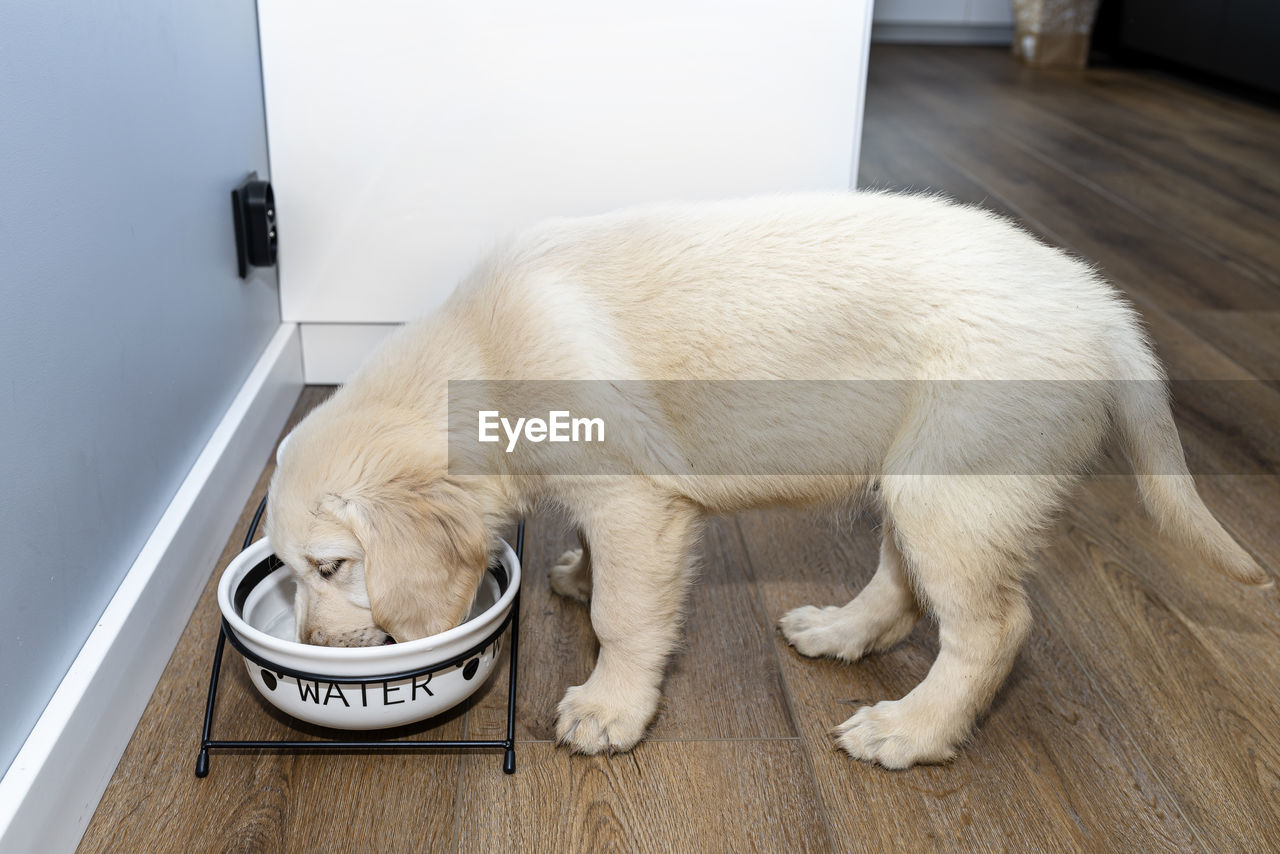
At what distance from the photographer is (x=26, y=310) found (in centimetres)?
124

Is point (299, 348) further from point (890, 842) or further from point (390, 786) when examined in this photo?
point (890, 842)

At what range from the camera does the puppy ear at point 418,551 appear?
128 cm

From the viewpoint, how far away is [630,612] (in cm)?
143

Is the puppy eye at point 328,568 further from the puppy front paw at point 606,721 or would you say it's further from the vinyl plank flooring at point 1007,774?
the vinyl plank flooring at point 1007,774

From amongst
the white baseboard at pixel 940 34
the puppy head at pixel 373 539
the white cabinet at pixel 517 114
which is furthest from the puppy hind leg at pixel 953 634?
the white baseboard at pixel 940 34

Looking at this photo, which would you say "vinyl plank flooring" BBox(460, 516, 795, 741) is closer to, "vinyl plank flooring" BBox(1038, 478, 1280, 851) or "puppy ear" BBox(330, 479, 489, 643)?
"puppy ear" BBox(330, 479, 489, 643)

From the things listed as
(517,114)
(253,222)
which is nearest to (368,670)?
(253,222)

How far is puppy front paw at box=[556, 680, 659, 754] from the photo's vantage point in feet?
4.77

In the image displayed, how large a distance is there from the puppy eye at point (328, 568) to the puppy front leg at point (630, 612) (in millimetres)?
314

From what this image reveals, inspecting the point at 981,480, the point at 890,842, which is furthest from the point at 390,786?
the point at 981,480

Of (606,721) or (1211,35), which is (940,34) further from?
(606,721)

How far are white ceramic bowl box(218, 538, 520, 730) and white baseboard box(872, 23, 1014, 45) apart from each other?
730 centimetres

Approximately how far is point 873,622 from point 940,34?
717 cm

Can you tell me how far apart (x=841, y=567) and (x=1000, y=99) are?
185 inches
